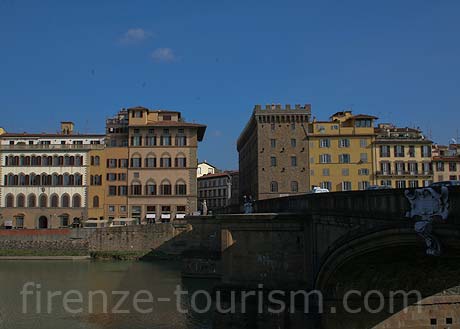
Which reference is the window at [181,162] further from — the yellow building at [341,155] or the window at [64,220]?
the window at [64,220]

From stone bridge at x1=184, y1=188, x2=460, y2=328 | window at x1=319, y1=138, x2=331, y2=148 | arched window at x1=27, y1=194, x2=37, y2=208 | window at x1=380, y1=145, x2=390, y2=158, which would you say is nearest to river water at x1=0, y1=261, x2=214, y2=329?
stone bridge at x1=184, y1=188, x2=460, y2=328

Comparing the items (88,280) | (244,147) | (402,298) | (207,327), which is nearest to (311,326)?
(402,298)

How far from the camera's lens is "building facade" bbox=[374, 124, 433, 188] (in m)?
68.6

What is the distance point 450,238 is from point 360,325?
40.3ft

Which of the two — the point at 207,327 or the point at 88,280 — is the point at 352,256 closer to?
the point at 207,327

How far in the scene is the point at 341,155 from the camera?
68.1 metres

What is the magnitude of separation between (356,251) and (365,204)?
178 centimetres

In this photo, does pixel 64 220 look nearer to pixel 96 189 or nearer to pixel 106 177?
pixel 96 189

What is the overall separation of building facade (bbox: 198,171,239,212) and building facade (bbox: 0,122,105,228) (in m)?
44.7

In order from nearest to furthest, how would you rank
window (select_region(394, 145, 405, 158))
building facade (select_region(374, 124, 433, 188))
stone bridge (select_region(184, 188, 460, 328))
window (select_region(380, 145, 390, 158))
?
1. stone bridge (select_region(184, 188, 460, 328))
2. building facade (select_region(374, 124, 433, 188))
3. window (select_region(380, 145, 390, 158))
4. window (select_region(394, 145, 405, 158))

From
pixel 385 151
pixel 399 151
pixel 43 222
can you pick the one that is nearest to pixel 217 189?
pixel 43 222

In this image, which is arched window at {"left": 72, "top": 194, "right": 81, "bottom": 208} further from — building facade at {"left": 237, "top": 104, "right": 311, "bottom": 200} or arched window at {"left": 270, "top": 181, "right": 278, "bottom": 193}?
arched window at {"left": 270, "top": 181, "right": 278, "bottom": 193}

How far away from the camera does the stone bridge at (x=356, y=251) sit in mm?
12898

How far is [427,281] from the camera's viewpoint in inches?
883
